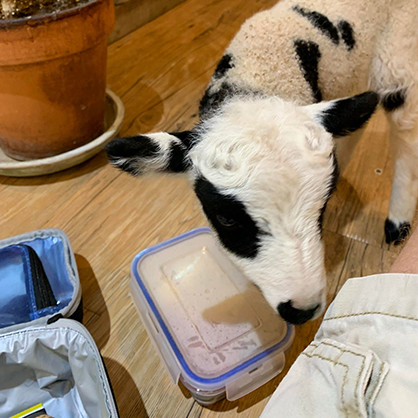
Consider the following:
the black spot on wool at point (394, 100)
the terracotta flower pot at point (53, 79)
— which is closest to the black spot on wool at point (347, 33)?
the black spot on wool at point (394, 100)

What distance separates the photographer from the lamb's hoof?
4.21ft

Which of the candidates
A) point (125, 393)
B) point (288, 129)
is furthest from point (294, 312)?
point (125, 393)

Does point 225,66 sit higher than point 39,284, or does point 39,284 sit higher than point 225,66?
point 225,66

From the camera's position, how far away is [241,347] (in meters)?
0.97

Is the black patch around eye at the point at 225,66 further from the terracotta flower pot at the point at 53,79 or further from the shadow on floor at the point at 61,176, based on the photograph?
the shadow on floor at the point at 61,176

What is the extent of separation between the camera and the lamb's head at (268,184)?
67 centimetres

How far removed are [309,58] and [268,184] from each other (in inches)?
19.1

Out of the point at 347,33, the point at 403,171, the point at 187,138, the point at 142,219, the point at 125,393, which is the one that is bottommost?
the point at 125,393

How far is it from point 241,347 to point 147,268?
0.36 metres

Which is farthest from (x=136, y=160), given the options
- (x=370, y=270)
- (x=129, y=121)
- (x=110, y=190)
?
(x=129, y=121)

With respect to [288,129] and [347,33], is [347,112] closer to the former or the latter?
[288,129]

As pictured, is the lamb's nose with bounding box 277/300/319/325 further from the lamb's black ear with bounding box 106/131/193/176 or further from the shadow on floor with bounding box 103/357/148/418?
the shadow on floor with bounding box 103/357/148/418

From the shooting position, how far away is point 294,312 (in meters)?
0.69

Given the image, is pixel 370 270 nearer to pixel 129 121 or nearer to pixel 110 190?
pixel 110 190
